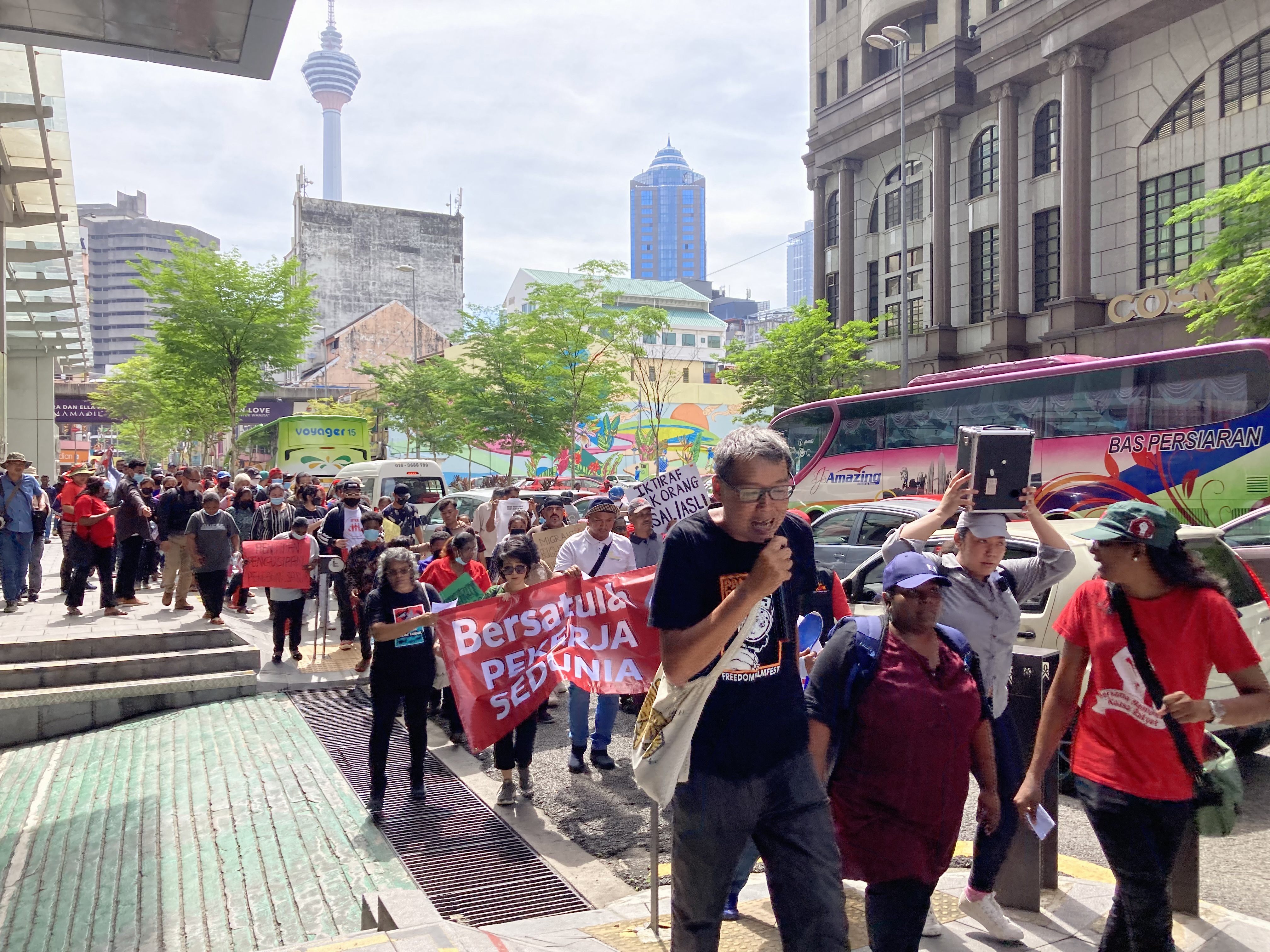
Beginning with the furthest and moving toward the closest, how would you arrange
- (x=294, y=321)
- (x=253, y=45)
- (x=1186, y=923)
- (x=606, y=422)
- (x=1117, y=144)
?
(x=606, y=422) < (x=1117, y=144) < (x=294, y=321) < (x=253, y=45) < (x=1186, y=923)

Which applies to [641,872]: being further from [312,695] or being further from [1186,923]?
[312,695]

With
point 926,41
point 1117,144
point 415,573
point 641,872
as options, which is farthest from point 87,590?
point 926,41

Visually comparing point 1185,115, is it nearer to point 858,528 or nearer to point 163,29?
point 858,528

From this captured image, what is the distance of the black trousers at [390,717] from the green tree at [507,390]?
2903cm

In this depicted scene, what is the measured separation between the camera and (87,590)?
15.6m

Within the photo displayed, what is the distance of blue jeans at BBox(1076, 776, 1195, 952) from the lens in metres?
3.17

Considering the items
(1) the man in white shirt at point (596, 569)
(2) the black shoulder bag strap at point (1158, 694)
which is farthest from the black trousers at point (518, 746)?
→ (2) the black shoulder bag strap at point (1158, 694)

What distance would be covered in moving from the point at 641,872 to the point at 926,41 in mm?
40319

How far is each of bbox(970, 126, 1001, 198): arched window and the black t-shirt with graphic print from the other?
34693 millimetres

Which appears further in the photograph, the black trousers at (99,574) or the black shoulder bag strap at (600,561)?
the black trousers at (99,574)

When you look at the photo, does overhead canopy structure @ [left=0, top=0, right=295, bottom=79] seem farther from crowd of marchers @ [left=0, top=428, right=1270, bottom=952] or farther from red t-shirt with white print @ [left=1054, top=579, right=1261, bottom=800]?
red t-shirt with white print @ [left=1054, top=579, right=1261, bottom=800]

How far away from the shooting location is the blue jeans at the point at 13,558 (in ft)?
40.7

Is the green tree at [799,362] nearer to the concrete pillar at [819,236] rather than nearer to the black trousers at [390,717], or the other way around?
the concrete pillar at [819,236]

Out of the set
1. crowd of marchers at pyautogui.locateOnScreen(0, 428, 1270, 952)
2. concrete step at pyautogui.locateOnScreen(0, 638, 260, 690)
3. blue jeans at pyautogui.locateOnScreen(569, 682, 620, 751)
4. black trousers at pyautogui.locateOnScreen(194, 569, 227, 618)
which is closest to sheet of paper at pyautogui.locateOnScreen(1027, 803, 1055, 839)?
crowd of marchers at pyautogui.locateOnScreen(0, 428, 1270, 952)
